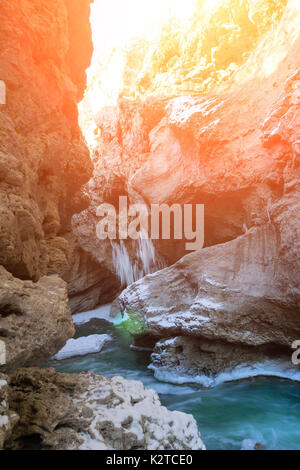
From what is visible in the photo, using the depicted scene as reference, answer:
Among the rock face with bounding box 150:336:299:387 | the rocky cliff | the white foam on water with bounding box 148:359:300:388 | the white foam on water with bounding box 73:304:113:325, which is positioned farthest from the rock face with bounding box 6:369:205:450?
the white foam on water with bounding box 73:304:113:325

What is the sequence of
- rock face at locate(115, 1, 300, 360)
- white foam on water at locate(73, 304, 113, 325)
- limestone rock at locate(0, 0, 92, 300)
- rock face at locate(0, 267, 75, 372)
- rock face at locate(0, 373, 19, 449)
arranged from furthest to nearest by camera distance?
white foam on water at locate(73, 304, 113, 325), rock face at locate(115, 1, 300, 360), limestone rock at locate(0, 0, 92, 300), rock face at locate(0, 267, 75, 372), rock face at locate(0, 373, 19, 449)

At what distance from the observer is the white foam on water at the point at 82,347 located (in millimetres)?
13298

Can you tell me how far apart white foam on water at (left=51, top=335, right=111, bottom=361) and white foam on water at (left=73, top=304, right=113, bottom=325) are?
A: 5.15 metres

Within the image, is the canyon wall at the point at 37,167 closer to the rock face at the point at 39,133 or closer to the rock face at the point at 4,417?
the rock face at the point at 39,133

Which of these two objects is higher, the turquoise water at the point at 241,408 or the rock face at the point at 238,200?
the rock face at the point at 238,200

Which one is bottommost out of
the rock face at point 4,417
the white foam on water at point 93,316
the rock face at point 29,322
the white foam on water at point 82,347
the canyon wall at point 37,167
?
the white foam on water at point 93,316

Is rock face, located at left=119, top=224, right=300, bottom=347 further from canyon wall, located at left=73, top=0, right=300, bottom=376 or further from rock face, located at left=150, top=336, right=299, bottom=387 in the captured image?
rock face, located at left=150, top=336, right=299, bottom=387

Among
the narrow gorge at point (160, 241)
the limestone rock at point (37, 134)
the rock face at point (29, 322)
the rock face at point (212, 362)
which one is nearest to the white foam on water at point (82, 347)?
the narrow gorge at point (160, 241)

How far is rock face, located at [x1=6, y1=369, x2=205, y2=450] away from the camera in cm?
325

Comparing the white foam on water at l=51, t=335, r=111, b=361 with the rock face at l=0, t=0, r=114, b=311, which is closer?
the rock face at l=0, t=0, r=114, b=311

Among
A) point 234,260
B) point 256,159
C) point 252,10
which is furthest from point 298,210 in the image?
point 252,10

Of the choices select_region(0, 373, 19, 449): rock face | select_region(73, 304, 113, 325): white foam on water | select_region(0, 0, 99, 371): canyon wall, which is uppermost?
select_region(0, 0, 99, 371): canyon wall

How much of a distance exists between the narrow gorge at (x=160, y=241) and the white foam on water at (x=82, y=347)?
79mm

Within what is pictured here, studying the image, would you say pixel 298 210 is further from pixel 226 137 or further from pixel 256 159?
pixel 226 137
